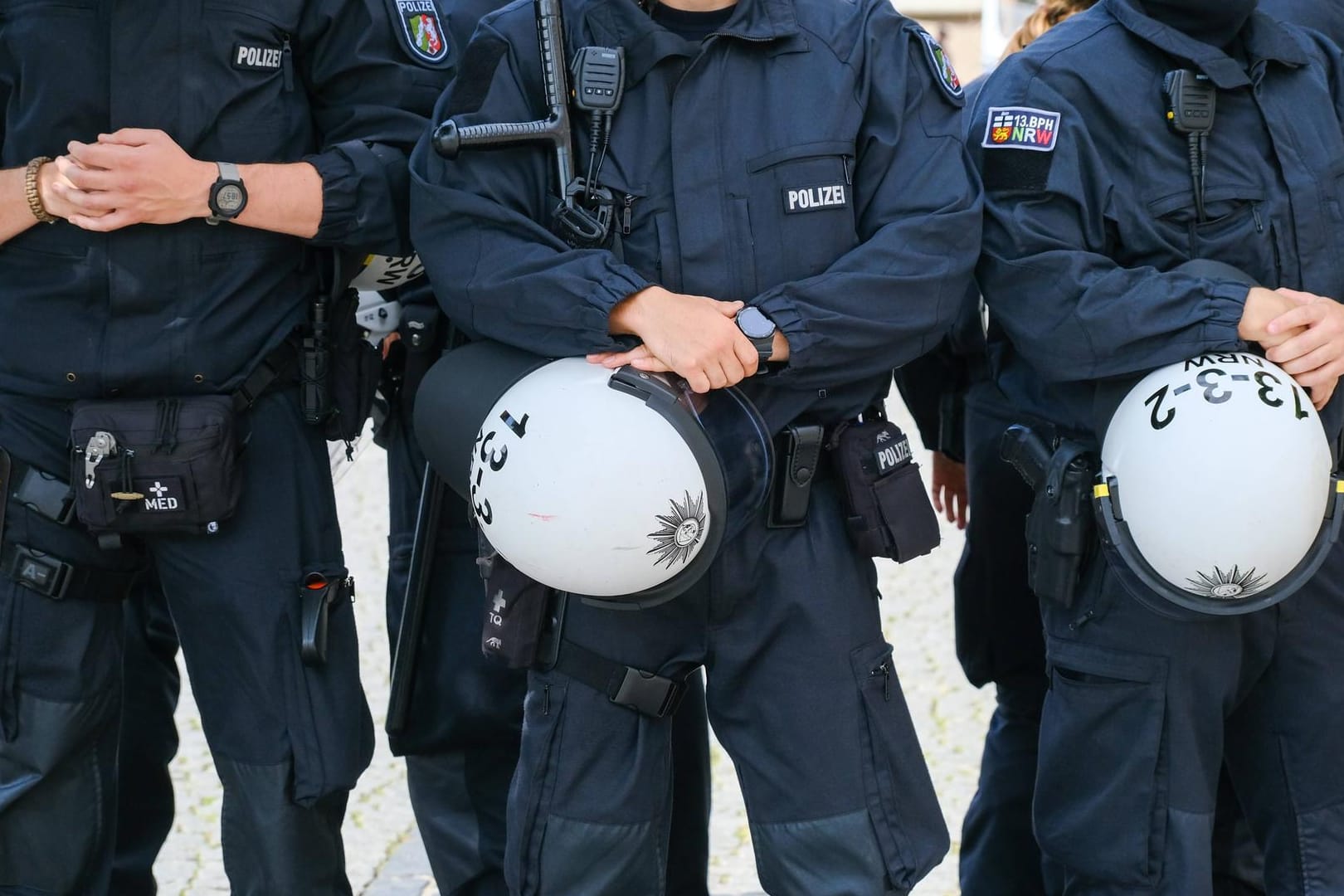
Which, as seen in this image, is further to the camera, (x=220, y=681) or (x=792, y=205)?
(x=220, y=681)

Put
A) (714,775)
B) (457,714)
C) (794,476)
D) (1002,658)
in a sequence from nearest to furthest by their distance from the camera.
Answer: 1. (794,476)
2. (457,714)
3. (1002,658)
4. (714,775)

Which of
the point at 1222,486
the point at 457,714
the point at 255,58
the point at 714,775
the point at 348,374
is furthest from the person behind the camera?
the point at 714,775

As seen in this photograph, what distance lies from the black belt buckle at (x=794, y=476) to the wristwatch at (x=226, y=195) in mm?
1024

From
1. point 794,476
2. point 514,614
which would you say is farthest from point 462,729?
point 794,476

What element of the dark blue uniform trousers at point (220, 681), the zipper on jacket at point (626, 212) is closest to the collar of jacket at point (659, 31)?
the zipper on jacket at point (626, 212)

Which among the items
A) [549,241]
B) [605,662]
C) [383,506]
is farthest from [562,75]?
[383,506]

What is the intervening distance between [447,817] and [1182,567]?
1.58 metres

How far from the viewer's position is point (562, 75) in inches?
110

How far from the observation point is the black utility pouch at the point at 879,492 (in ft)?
9.23

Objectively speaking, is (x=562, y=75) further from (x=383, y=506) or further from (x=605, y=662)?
(x=383, y=506)

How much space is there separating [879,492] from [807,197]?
1.61 feet

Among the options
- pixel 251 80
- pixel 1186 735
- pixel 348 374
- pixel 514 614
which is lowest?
pixel 1186 735

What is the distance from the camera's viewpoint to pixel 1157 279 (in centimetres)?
286

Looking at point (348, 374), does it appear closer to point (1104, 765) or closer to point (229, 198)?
point (229, 198)
